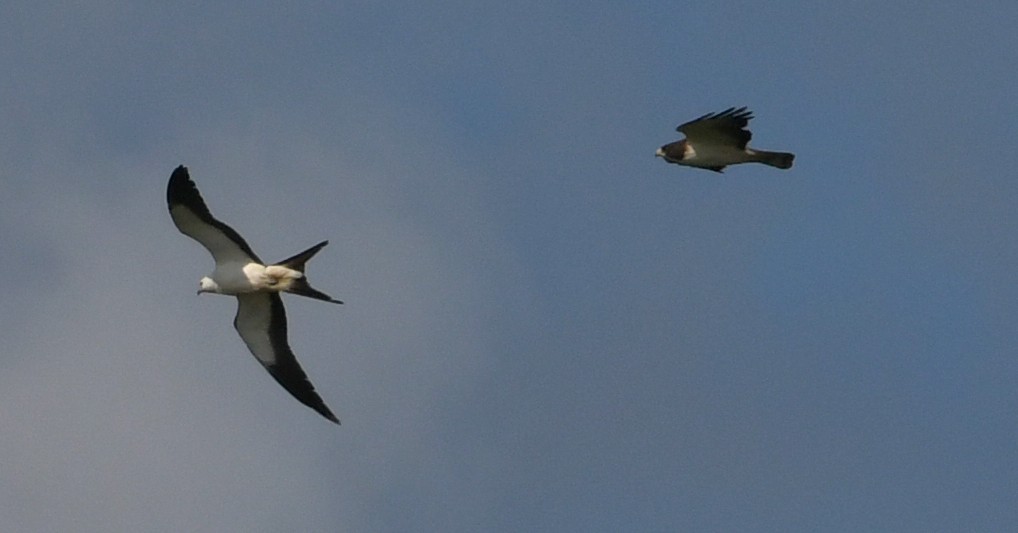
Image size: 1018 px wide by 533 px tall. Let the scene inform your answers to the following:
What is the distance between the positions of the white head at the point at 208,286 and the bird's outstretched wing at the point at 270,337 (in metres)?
0.59

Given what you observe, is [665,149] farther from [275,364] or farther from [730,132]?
[275,364]

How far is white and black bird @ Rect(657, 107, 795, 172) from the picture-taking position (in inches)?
1764

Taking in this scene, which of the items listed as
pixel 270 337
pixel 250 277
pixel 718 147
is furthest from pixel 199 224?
pixel 718 147

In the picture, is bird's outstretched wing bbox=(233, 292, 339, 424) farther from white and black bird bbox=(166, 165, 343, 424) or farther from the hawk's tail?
the hawk's tail

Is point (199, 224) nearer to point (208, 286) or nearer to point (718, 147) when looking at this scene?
point (208, 286)

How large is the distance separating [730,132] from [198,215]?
967 centimetres

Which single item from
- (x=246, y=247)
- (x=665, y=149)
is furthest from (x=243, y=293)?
(x=665, y=149)

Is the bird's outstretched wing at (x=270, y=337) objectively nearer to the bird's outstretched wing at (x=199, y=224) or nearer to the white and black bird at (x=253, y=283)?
the white and black bird at (x=253, y=283)

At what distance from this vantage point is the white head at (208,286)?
4281 centimetres

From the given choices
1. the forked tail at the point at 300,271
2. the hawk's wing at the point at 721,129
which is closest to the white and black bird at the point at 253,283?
the forked tail at the point at 300,271

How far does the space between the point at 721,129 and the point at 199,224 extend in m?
9.49

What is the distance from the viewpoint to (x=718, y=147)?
150 ft

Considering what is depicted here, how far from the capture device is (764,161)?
45.9 metres

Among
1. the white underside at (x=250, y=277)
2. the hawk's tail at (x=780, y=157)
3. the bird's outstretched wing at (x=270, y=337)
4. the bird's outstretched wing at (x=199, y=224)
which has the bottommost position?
the bird's outstretched wing at (x=270, y=337)
